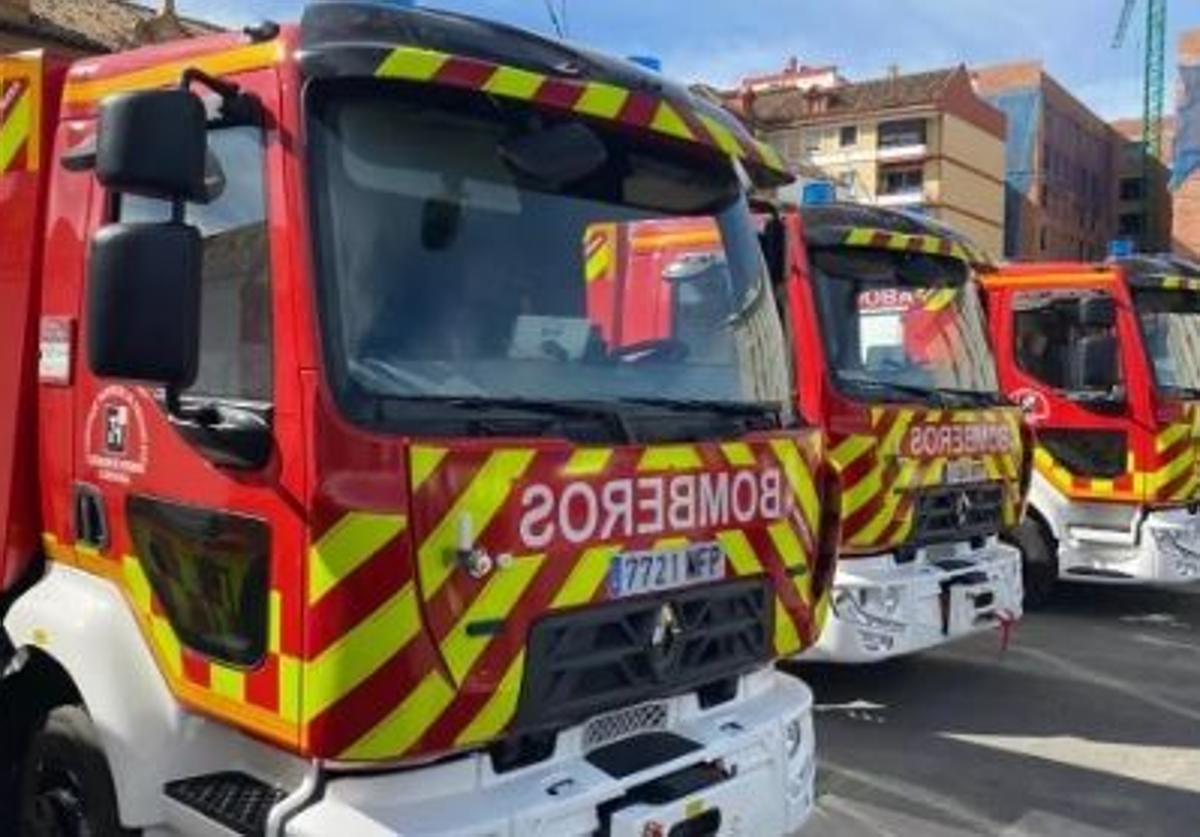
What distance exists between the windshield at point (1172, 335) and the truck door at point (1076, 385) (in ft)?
0.72

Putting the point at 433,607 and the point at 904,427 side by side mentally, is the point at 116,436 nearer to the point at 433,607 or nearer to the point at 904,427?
the point at 433,607

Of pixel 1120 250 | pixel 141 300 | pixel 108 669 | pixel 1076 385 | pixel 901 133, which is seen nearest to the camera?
pixel 141 300

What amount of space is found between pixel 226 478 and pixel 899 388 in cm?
432

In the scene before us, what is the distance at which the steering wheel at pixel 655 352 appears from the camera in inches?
144

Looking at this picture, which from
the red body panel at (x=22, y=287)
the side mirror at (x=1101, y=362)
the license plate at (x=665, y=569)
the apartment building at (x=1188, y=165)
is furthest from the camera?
the apartment building at (x=1188, y=165)

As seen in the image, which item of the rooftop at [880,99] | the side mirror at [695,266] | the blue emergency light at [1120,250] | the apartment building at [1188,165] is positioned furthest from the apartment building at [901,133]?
the side mirror at [695,266]

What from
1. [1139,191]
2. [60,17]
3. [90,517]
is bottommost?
[90,517]

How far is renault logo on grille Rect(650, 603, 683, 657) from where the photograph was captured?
11.6 ft

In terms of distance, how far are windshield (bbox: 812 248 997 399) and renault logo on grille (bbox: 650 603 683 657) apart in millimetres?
3216

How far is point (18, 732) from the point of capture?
13.1ft

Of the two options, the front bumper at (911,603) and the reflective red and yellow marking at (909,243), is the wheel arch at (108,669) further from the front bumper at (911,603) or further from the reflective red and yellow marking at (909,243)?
the reflective red and yellow marking at (909,243)

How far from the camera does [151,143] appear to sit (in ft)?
9.66

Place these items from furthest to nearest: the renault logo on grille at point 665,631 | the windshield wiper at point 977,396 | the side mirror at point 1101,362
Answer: the side mirror at point 1101,362 → the windshield wiper at point 977,396 → the renault logo on grille at point 665,631

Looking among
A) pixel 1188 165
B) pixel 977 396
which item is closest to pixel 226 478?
pixel 977 396
